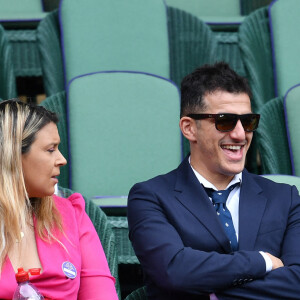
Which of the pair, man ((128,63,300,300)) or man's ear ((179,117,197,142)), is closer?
man ((128,63,300,300))

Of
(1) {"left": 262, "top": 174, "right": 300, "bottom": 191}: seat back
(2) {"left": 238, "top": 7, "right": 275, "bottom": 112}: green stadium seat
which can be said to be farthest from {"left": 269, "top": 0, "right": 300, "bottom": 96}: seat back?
(1) {"left": 262, "top": 174, "right": 300, "bottom": 191}: seat back

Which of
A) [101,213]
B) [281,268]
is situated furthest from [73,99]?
[281,268]

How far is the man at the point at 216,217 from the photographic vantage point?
1303 millimetres

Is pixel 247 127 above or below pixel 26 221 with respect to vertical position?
above

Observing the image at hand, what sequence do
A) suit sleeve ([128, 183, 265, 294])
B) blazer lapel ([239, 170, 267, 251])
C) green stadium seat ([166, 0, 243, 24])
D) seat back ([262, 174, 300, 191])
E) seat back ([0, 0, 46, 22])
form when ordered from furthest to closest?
green stadium seat ([166, 0, 243, 24]), seat back ([0, 0, 46, 22]), seat back ([262, 174, 300, 191]), blazer lapel ([239, 170, 267, 251]), suit sleeve ([128, 183, 265, 294])

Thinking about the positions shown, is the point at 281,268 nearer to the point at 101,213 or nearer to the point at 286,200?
the point at 286,200

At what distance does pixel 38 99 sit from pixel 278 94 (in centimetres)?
84

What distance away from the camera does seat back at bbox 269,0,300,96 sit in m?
2.36

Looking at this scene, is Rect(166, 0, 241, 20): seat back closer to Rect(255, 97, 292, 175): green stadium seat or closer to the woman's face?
Rect(255, 97, 292, 175): green stadium seat

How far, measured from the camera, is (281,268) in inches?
52.2

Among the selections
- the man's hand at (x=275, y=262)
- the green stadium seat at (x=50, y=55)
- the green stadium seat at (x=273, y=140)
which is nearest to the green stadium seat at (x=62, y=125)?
the green stadium seat at (x=50, y=55)

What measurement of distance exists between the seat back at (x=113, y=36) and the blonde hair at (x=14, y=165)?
3.21 feet

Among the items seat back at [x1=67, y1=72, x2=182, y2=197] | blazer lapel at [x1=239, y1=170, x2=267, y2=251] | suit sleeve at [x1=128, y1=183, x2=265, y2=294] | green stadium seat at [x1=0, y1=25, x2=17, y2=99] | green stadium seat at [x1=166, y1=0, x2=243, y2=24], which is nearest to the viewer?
suit sleeve at [x1=128, y1=183, x2=265, y2=294]

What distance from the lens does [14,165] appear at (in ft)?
4.28
